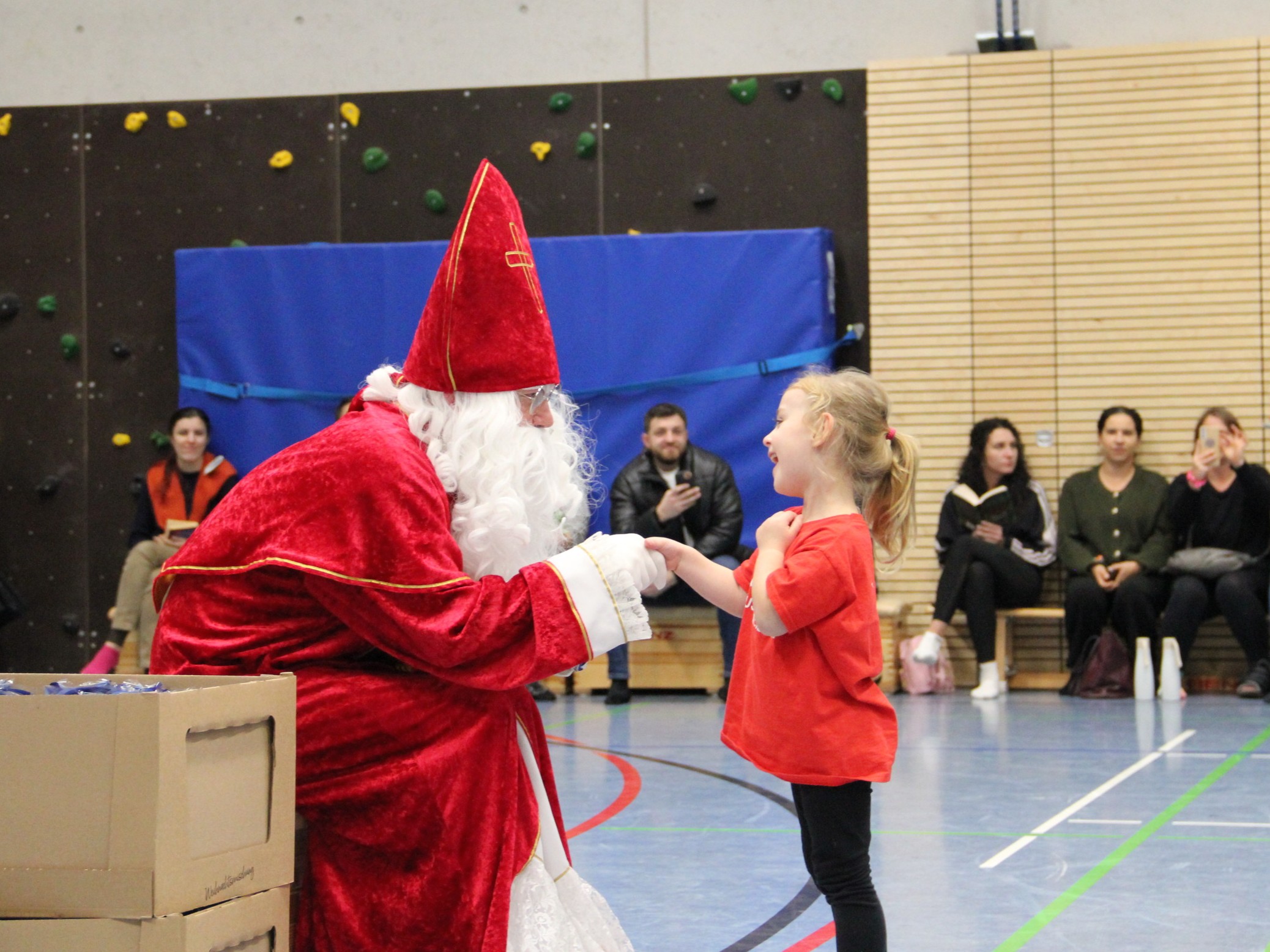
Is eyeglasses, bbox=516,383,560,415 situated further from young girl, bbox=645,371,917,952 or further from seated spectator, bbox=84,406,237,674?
seated spectator, bbox=84,406,237,674

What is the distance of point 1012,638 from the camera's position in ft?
25.6

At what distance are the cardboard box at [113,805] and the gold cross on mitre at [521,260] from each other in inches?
36.2

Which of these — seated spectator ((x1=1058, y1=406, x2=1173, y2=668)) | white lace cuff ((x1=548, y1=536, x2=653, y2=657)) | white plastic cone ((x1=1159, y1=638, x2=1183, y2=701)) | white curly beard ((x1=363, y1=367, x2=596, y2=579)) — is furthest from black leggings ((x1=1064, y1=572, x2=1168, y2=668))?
white lace cuff ((x1=548, y1=536, x2=653, y2=657))

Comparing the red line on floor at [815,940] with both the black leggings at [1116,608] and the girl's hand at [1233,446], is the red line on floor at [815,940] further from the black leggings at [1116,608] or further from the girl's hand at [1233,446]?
the girl's hand at [1233,446]

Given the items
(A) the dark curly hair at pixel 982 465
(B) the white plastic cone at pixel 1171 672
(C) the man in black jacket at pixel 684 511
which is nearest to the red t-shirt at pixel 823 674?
(C) the man in black jacket at pixel 684 511

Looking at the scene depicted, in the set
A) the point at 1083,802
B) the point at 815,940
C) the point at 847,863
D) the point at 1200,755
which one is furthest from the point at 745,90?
the point at 847,863

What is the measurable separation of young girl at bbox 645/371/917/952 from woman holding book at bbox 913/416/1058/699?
15.3ft

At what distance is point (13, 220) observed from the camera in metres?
8.93

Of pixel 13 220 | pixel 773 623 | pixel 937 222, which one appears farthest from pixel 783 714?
pixel 13 220

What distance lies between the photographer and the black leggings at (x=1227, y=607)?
696cm

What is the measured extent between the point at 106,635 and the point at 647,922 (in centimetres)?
633

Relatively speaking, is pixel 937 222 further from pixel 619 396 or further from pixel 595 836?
pixel 595 836

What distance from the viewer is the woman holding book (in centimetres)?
731

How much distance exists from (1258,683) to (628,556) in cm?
539
